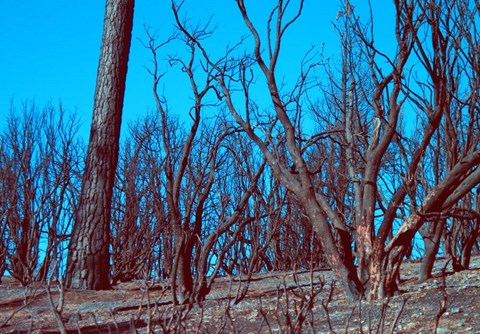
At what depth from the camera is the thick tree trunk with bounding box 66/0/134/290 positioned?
38.8 ft

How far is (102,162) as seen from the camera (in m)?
12.3

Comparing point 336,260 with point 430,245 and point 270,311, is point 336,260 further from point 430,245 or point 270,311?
point 430,245

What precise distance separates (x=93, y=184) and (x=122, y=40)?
2.64 m

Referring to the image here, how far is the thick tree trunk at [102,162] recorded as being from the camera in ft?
38.8

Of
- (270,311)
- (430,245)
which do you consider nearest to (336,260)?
(270,311)

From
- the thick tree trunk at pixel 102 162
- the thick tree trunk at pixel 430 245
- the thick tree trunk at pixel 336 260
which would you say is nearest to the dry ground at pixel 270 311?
the thick tree trunk at pixel 336 260

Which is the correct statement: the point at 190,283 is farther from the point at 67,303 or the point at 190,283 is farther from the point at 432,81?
the point at 432,81

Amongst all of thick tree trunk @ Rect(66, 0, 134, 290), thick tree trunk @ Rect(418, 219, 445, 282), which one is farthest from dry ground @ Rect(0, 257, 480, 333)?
thick tree trunk @ Rect(66, 0, 134, 290)

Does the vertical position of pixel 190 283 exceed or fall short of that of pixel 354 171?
it falls short

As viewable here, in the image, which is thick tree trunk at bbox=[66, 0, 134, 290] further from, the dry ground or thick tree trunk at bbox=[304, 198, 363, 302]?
thick tree trunk at bbox=[304, 198, 363, 302]

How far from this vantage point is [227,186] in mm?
21203

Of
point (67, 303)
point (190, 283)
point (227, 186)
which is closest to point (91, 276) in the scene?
point (67, 303)

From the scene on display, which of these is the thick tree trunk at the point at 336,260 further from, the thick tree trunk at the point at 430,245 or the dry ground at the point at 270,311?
the thick tree trunk at the point at 430,245

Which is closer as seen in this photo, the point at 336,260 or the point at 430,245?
the point at 336,260
